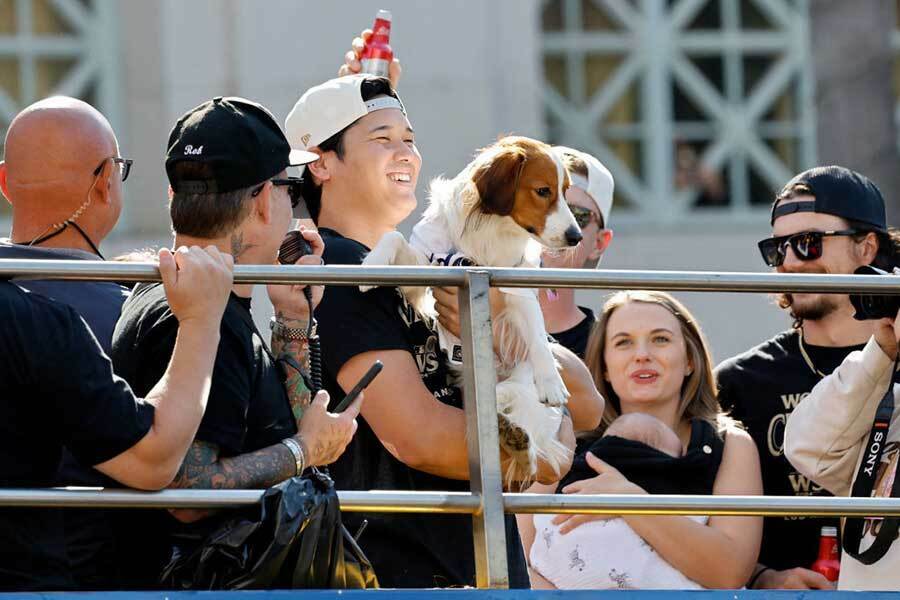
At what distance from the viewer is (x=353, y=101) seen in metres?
4.50

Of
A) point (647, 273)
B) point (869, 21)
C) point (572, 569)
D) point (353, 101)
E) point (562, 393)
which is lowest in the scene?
point (572, 569)

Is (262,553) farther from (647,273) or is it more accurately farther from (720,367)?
(720,367)

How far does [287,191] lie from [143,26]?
8.39 meters

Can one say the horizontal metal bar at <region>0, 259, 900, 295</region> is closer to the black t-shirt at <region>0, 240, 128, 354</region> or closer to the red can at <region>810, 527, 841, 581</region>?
the black t-shirt at <region>0, 240, 128, 354</region>

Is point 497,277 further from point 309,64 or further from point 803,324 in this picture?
point 309,64

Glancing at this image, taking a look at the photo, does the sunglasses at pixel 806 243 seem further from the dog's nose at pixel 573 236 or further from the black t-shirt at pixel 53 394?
the black t-shirt at pixel 53 394

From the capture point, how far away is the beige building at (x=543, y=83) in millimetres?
11406

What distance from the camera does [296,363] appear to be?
3.85 m

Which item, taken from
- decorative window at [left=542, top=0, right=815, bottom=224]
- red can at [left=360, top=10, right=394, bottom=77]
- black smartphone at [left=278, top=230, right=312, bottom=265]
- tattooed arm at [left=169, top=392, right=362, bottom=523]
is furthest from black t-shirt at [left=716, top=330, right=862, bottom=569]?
decorative window at [left=542, top=0, right=815, bottom=224]

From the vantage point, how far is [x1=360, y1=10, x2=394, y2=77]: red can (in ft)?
16.4

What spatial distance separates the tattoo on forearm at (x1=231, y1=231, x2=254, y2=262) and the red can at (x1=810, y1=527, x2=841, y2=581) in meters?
2.05

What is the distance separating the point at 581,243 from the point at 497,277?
183 centimetres

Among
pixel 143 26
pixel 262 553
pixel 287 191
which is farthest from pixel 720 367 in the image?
pixel 143 26

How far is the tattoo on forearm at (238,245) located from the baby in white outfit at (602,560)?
4.90ft
